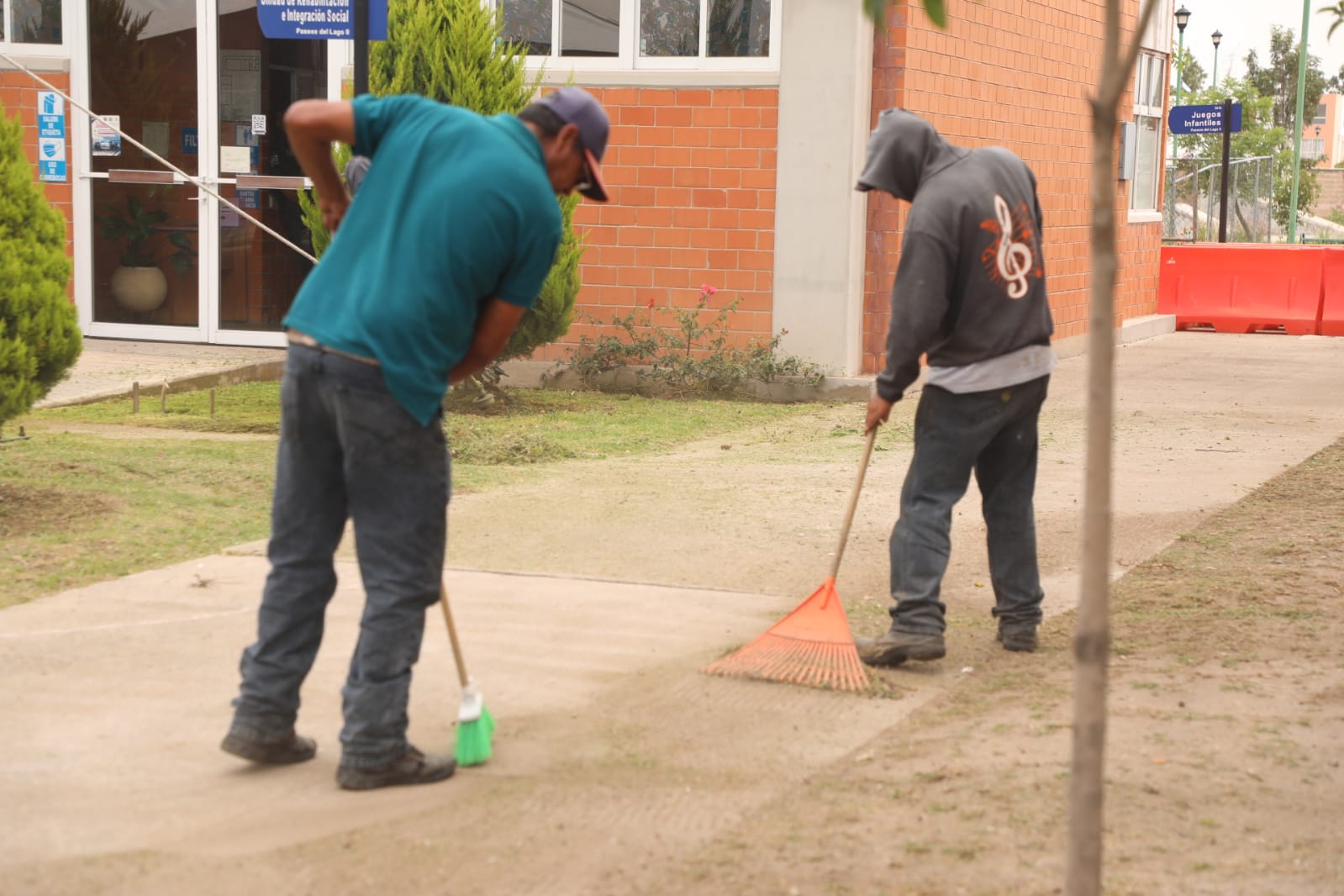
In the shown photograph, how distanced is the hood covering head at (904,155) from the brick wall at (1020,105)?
22.1ft

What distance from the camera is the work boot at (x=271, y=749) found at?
408cm

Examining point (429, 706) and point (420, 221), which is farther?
point (429, 706)

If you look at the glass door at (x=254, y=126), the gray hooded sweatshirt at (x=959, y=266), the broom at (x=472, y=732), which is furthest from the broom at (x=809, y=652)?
the glass door at (x=254, y=126)

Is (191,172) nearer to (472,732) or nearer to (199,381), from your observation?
(199,381)

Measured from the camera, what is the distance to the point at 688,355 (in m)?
13.1

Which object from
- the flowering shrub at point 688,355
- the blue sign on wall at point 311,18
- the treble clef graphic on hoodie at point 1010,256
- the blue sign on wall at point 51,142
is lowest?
the flowering shrub at point 688,355

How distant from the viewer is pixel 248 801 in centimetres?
392

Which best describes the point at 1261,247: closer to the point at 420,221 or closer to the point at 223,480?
the point at 223,480

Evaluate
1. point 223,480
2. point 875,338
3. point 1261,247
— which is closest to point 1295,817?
point 223,480

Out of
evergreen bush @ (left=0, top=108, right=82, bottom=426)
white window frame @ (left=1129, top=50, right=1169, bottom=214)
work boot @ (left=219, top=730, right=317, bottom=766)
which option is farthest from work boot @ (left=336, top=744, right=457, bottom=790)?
white window frame @ (left=1129, top=50, right=1169, bottom=214)

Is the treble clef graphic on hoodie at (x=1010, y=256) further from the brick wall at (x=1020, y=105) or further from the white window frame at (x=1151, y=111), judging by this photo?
the white window frame at (x=1151, y=111)

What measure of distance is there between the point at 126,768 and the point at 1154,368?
13418mm

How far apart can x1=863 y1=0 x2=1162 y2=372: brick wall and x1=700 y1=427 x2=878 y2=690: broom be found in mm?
7322

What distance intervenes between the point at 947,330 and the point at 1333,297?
1671 centimetres
